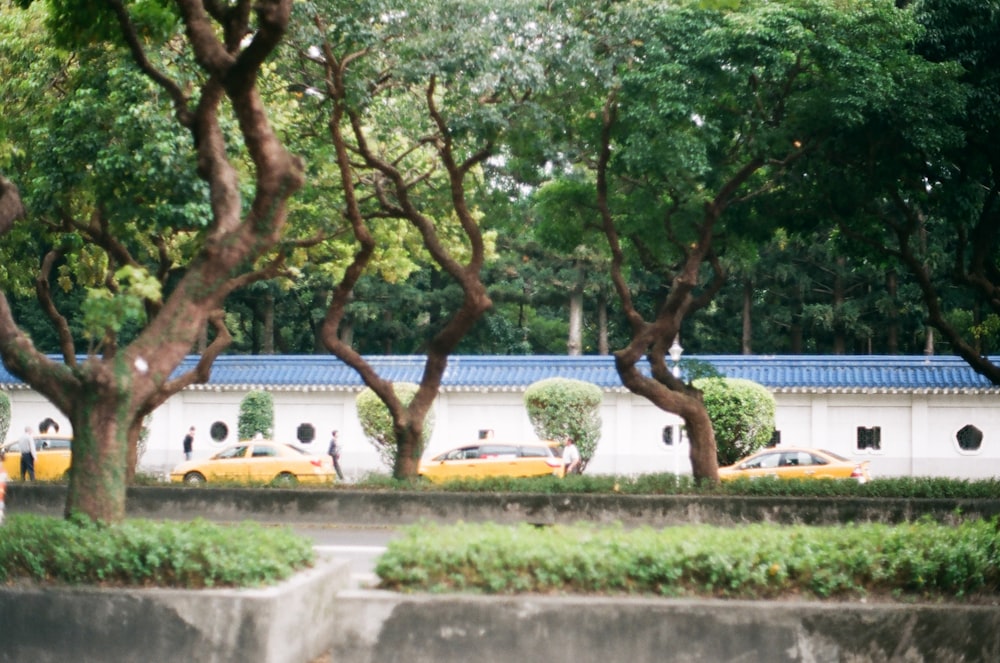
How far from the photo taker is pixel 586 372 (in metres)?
33.7

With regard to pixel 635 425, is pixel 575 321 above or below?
above

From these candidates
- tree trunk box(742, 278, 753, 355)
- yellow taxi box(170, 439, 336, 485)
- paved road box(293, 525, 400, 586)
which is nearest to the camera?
paved road box(293, 525, 400, 586)

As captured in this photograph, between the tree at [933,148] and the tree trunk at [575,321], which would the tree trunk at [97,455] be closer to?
the tree at [933,148]

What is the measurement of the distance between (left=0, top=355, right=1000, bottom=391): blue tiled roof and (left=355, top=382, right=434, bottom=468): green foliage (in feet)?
8.08

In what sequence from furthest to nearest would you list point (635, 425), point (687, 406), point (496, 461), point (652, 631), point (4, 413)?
point (4, 413)
point (635, 425)
point (496, 461)
point (687, 406)
point (652, 631)

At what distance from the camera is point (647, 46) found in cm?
1623

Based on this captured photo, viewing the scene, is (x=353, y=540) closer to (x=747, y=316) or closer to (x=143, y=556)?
(x=143, y=556)

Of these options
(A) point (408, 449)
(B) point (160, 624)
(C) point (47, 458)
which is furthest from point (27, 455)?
(B) point (160, 624)

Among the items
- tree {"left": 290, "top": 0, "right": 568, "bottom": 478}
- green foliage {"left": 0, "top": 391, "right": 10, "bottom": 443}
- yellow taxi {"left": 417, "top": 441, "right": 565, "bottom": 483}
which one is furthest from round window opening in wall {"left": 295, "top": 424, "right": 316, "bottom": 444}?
tree {"left": 290, "top": 0, "right": 568, "bottom": 478}

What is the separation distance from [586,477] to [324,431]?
1838cm

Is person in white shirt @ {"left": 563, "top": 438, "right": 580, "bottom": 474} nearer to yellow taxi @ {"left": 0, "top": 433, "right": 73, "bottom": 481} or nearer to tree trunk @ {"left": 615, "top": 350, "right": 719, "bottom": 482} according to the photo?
tree trunk @ {"left": 615, "top": 350, "right": 719, "bottom": 482}

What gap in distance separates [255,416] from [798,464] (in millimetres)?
15878

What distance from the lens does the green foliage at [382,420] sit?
102ft

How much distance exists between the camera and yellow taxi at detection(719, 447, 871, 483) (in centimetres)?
2566
